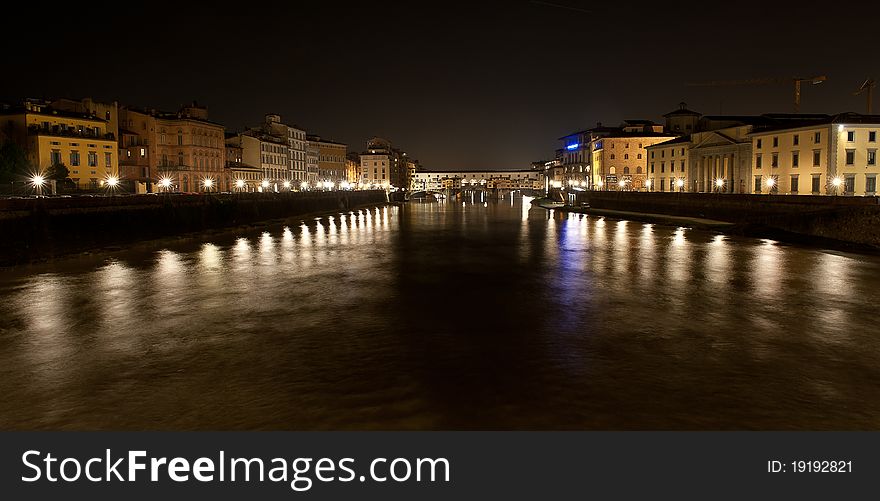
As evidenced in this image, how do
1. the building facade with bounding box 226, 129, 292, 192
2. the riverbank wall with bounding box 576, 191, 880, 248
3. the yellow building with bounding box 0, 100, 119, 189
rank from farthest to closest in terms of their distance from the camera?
1. the building facade with bounding box 226, 129, 292, 192
2. the yellow building with bounding box 0, 100, 119, 189
3. the riverbank wall with bounding box 576, 191, 880, 248

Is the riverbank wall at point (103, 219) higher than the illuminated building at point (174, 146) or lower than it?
lower

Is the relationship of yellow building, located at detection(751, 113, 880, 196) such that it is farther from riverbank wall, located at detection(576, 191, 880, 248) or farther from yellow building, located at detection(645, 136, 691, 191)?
yellow building, located at detection(645, 136, 691, 191)

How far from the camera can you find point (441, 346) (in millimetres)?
14133

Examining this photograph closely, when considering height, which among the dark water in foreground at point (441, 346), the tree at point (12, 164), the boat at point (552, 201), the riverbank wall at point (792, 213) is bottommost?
the dark water in foreground at point (441, 346)

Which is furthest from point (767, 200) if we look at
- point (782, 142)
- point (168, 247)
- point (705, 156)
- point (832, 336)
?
point (168, 247)

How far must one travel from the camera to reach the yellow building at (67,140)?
56.0 meters

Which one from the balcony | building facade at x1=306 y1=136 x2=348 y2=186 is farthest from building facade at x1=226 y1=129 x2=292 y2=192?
the balcony

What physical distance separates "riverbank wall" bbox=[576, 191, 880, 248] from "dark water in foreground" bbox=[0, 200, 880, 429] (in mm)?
10383

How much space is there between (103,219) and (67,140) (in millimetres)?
26627

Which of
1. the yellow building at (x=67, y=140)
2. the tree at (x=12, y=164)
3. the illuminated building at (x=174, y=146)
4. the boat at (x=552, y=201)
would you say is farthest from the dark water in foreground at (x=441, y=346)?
the boat at (x=552, y=201)

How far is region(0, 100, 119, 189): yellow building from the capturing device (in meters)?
56.0

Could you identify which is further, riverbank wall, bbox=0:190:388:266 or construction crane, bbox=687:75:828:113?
construction crane, bbox=687:75:828:113

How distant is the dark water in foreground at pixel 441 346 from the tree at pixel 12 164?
23219mm

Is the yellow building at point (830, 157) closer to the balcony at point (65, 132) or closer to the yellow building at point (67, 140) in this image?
the yellow building at point (67, 140)
